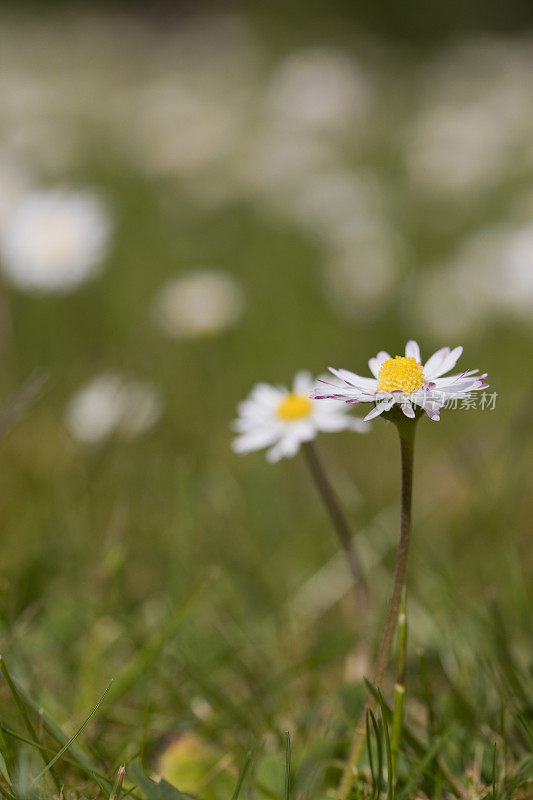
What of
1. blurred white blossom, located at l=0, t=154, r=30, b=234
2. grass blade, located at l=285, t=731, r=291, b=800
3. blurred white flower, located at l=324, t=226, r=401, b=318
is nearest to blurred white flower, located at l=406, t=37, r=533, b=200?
blurred white flower, located at l=324, t=226, r=401, b=318

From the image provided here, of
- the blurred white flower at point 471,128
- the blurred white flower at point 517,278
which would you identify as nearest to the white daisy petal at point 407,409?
the blurred white flower at point 517,278

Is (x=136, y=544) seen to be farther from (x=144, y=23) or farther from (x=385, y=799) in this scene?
(x=144, y=23)

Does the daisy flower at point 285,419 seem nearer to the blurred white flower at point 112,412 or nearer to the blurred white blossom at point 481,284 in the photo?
the blurred white flower at point 112,412

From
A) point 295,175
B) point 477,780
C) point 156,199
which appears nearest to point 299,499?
point 477,780

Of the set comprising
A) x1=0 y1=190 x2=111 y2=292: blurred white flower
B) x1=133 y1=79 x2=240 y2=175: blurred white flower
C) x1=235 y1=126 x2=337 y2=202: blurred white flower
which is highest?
x1=133 y1=79 x2=240 y2=175: blurred white flower

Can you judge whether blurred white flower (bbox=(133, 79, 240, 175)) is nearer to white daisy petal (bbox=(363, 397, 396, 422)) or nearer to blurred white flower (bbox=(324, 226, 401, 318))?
blurred white flower (bbox=(324, 226, 401, 318))

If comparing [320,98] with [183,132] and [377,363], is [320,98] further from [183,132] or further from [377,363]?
[377,363]
